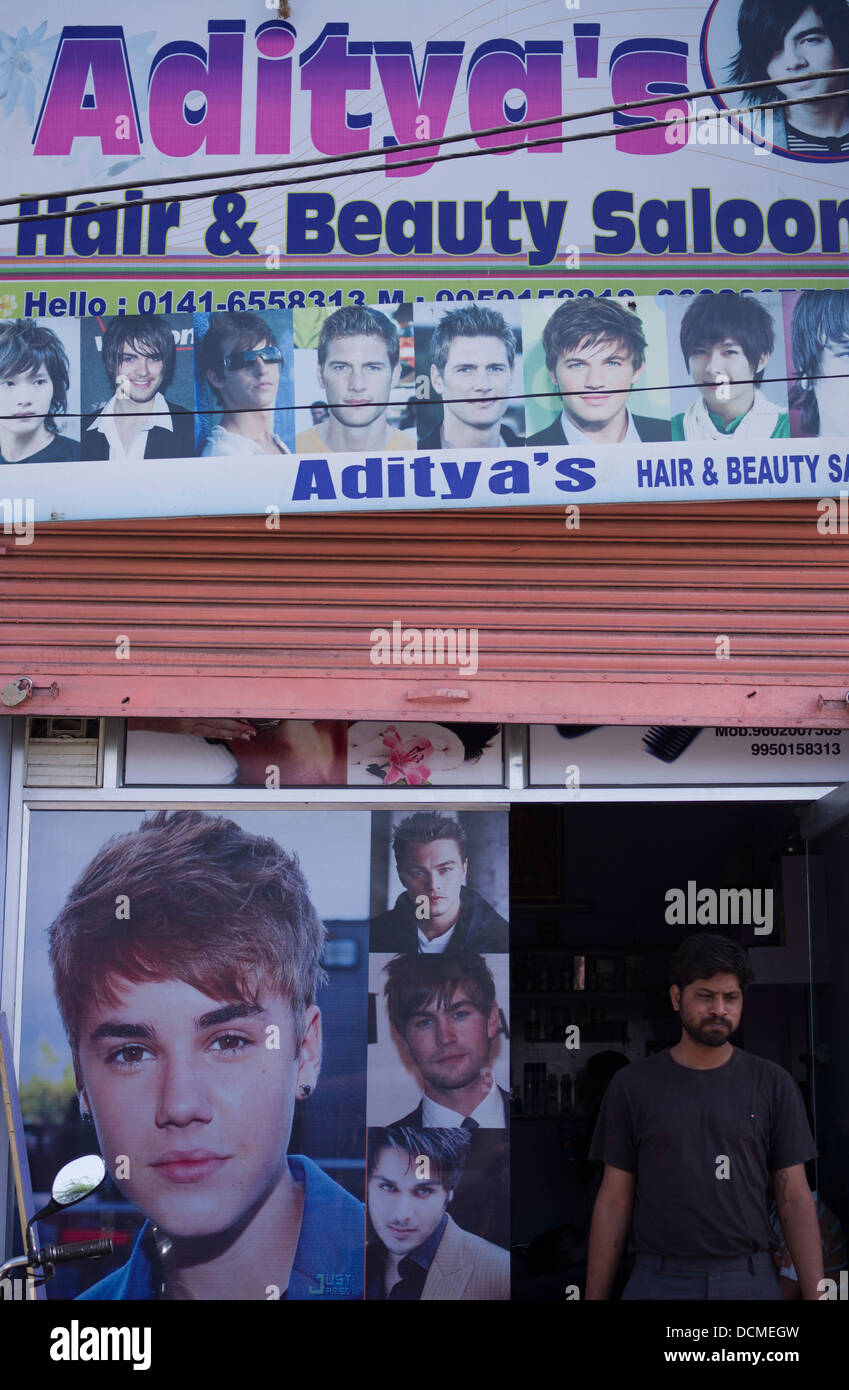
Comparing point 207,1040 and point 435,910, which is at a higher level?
point 435,910

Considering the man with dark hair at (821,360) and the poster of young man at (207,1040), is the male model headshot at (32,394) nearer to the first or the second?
the poster of young man at (207,1040)

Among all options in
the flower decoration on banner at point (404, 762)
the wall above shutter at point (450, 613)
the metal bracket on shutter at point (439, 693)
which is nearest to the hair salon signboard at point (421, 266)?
the wall above shutter at point (450, 613)

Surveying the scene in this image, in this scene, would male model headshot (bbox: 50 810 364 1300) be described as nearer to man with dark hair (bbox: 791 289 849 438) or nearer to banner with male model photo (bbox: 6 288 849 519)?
banner with male model photo (bbox: 6 288 849 519)

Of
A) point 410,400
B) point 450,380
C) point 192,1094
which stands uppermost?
point 450,380

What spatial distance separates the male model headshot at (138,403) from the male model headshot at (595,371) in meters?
1.92

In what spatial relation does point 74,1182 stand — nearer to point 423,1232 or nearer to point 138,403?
point 423,1232

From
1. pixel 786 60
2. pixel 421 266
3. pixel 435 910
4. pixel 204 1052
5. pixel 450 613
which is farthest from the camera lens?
pixel 786 60

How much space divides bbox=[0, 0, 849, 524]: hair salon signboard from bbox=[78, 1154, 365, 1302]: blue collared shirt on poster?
3.38 metres

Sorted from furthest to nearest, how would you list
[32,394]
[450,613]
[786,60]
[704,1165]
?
[786,60] → [32,394] → [450,613] → [704,1165]

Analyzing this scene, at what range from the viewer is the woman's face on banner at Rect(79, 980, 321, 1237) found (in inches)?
266

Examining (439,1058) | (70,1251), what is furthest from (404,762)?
(70,1251)

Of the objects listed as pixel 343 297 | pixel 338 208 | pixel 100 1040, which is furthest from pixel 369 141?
pixel 100 1040

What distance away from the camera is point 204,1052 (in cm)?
687

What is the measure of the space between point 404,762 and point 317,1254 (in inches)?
96.8
